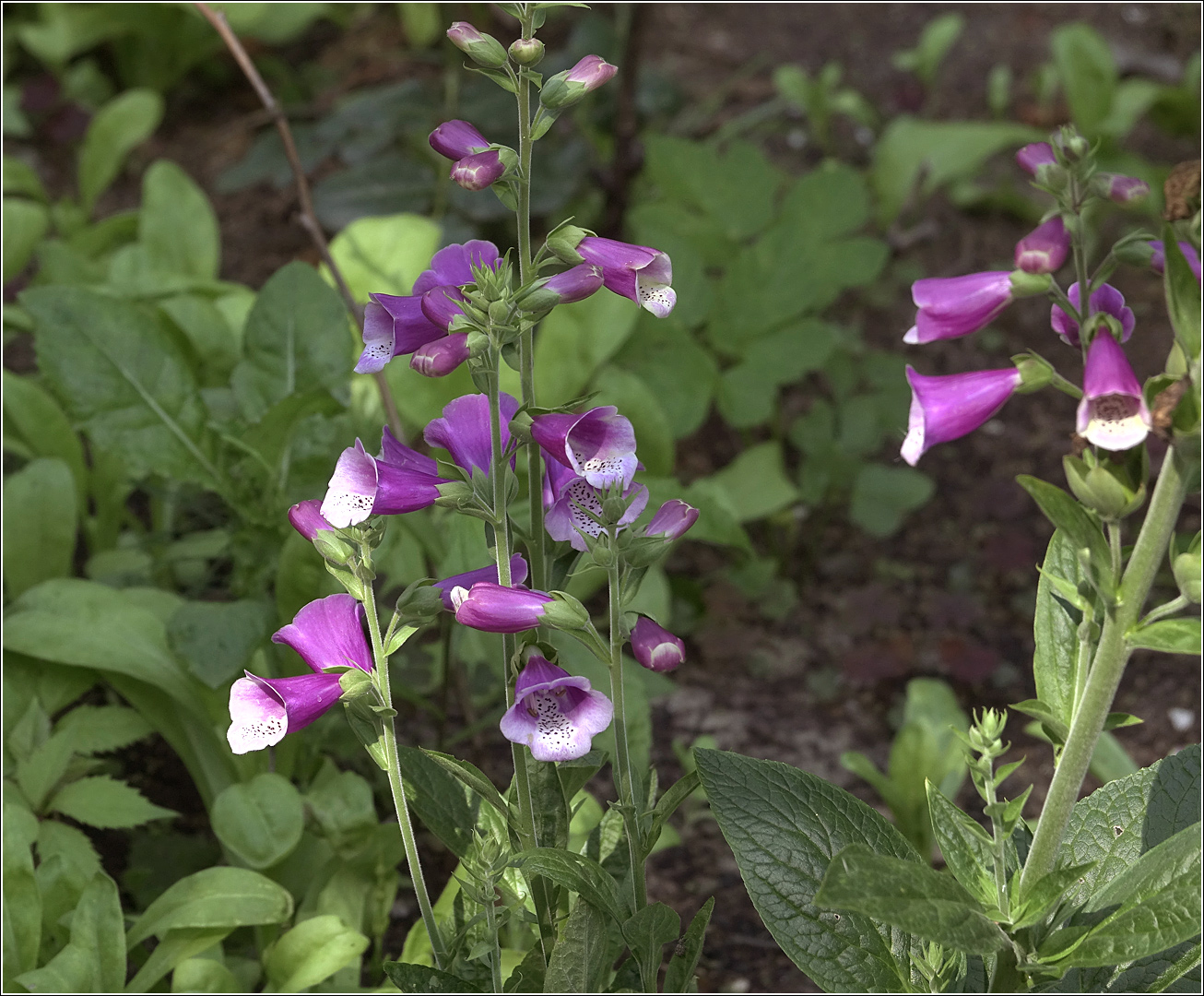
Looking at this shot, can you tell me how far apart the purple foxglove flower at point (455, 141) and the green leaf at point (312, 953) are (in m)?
0.96

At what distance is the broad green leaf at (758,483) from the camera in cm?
257

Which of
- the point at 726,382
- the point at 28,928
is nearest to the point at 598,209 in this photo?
the point at 726,382

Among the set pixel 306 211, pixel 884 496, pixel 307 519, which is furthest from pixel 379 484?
pixel 884 496

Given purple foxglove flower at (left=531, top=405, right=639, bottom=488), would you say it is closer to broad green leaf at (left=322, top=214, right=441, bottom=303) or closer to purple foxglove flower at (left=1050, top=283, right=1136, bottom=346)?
purple foxglove flower at (left=1050, top=283, right=1136, bottom=346)

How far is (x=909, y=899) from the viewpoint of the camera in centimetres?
104

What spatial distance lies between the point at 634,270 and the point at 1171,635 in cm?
57

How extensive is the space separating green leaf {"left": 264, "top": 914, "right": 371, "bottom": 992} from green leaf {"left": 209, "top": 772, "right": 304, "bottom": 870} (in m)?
0.11

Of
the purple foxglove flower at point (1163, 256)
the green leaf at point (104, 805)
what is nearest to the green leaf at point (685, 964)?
the purple foxglove flower at point (1163, 256)

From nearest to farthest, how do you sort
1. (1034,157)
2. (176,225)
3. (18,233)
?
(1034,157) < (18,233) < (176,225)

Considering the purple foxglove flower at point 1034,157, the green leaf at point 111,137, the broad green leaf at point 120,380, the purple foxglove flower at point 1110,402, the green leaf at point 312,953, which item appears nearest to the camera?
the purple foxglove flower at point 1110,402

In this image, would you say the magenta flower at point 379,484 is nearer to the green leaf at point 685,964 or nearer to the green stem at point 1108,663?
the green leaf at point 685,964

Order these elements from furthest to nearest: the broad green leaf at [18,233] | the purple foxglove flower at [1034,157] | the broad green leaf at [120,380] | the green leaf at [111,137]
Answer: the green leaf at [111,137], the broad green leaf at [18,233], the broad green leaf at [120,380], the purple foxglove flower at [1034,157]

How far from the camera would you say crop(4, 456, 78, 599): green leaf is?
2074 mm

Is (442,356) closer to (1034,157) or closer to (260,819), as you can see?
(1034,157)
